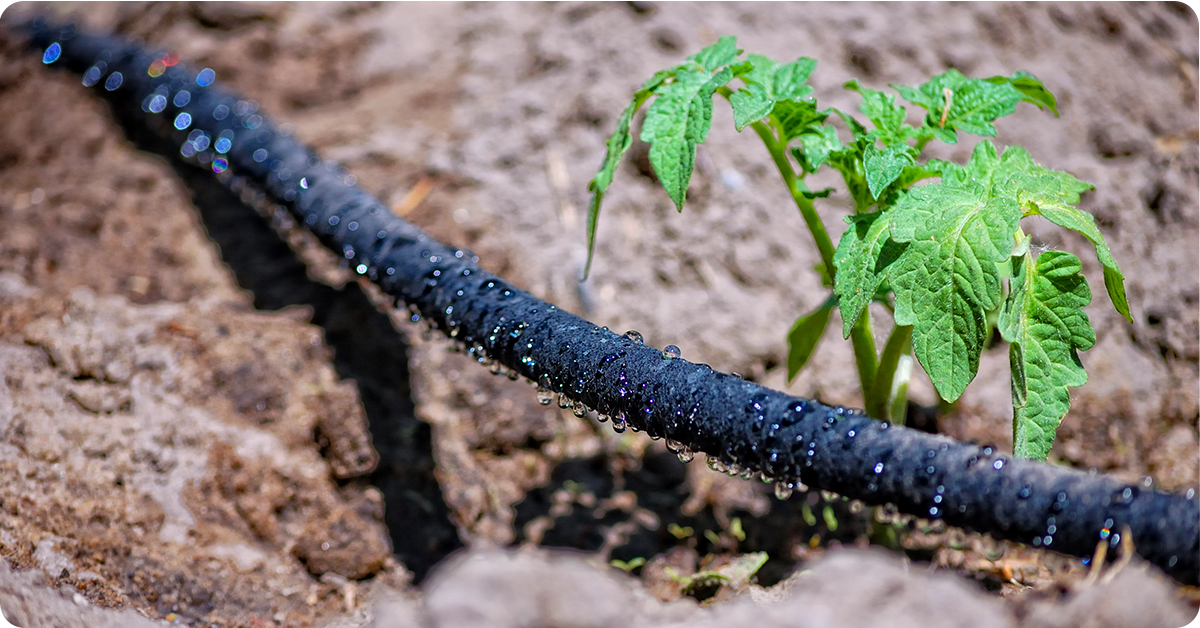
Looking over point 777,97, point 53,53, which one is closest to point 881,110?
point 777,97

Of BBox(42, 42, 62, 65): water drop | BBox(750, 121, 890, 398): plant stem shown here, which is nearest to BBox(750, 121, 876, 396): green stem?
BBox(750, 121, 890, 398): plant stem

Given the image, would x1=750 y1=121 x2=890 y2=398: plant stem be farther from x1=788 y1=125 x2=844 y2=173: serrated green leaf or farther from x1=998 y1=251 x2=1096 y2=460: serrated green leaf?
x1=998 y1=251 x2=1096 y2=460: serrated green leaf

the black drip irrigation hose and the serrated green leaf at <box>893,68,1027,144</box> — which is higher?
the serrated green leaf at <box>893,68,1027,144</box>

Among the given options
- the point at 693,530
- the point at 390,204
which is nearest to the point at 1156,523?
the point at 693,530

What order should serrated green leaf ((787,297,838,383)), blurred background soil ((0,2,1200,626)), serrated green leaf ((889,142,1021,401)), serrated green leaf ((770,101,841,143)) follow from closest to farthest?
serrated green leaf ((889,142,1021,401)), serrated green leaf ((770,101,841,143)), blurred background soil ((0,2,1200,626)), serrated green leaf ((787,297,838,383))

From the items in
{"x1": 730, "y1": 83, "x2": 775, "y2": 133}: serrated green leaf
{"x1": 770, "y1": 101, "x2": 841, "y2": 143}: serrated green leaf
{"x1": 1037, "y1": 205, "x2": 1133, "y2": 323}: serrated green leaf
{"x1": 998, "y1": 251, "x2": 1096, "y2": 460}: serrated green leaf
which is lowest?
{"x1": 998, "y1": 251, "x2": 1096, "y2": 460}: serrated green leaf

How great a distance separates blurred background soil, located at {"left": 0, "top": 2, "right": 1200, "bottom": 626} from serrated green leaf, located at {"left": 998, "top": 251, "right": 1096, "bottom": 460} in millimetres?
291

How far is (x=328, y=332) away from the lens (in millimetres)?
2574

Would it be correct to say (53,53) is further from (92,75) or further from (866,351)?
(866,351)

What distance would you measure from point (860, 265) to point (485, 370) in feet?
4.42

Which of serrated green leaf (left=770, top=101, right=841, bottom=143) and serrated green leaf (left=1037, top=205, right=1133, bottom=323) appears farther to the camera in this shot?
serrated green leaf (left=770, top=101, right=841, bottom=143)

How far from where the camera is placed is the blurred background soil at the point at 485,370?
1830 millimetres

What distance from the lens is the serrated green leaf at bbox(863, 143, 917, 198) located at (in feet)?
5.09

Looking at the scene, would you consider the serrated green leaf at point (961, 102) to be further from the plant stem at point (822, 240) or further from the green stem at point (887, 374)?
the green stem at point (887, 374)
